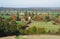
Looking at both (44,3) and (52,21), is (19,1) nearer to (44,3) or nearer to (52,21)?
(44,3)


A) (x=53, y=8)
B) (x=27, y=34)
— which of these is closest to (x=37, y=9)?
(x=53, y=8)

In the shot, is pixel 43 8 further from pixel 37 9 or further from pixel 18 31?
pixel 18 31

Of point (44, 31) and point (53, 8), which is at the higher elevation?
point (53, 8)

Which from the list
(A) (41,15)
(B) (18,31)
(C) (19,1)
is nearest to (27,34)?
(B) (18,31)

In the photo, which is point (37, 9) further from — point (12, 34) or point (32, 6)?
point (12, 34)

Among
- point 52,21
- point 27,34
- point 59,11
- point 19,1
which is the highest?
point 19,1

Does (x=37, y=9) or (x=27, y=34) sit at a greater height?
(x=37, y=9)

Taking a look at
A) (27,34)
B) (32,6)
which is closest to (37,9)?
(32,6)
